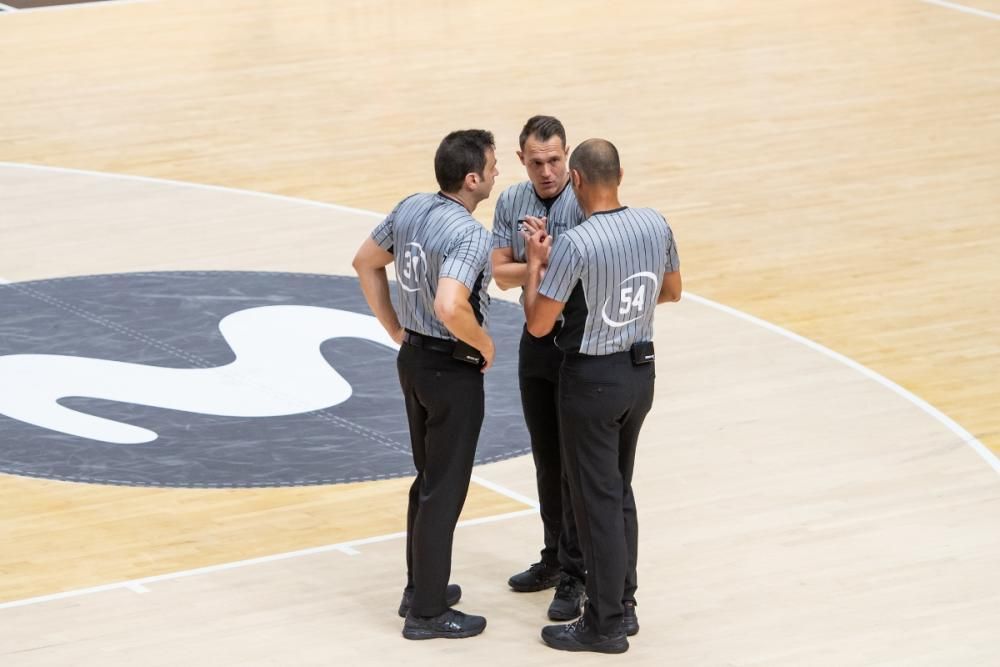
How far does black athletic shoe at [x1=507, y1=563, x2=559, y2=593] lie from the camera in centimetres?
828

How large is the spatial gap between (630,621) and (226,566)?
194cm

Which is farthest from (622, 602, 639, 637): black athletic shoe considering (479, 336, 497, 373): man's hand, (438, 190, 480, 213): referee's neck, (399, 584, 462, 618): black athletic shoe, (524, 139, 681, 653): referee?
(438, 190, 480, 213): referee's neck

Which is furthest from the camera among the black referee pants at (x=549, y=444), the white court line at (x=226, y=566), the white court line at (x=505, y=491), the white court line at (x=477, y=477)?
the white court line at (x=505, y=491)

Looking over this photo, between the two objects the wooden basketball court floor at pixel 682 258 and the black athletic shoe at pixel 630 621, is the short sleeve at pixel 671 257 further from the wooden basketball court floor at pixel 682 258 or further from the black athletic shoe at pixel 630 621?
the wooden basketball court floor at pixel 682 258

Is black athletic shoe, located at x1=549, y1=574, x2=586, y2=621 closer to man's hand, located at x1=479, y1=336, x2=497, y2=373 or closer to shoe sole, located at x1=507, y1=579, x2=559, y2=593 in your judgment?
shoe sole, located at x1=507, y1=579, x2=559, y2=593

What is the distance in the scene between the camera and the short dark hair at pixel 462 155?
7410 millimetres

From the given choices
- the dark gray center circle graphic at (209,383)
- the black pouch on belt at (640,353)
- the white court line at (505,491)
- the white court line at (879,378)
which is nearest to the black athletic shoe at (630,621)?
the black pouch on belt at (640,353)

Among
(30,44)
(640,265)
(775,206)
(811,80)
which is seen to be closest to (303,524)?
(640,265)

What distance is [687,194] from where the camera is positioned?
51.4 feet

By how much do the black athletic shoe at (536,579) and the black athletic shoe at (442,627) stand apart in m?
0.50

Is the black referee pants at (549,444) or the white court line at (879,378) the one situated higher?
the black referee pants at (549,444)

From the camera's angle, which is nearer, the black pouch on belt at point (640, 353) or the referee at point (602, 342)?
the referee at point (602, 342)

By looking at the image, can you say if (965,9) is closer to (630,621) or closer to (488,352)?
(630,621)

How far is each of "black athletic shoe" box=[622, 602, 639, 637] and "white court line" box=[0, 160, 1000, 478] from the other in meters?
1.62
